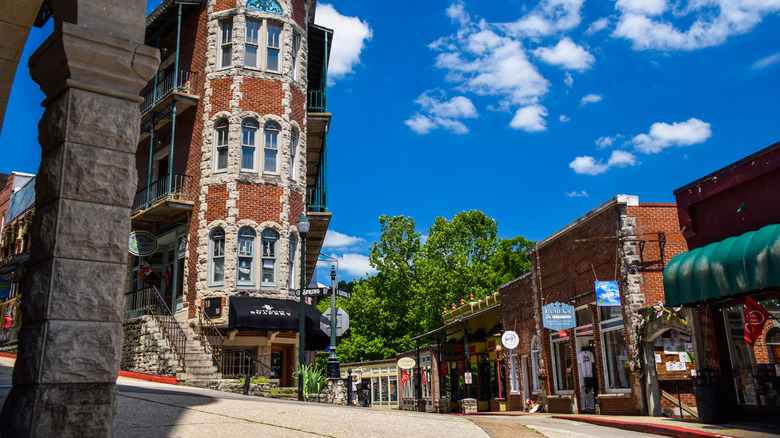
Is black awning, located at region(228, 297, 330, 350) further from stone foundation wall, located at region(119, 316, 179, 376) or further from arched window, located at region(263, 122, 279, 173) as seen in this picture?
arched window, located at region(263, 122, 279, 173)

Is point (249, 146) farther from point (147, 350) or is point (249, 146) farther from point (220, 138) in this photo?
point (147, 350)

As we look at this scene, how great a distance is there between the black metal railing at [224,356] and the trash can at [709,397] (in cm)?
1317

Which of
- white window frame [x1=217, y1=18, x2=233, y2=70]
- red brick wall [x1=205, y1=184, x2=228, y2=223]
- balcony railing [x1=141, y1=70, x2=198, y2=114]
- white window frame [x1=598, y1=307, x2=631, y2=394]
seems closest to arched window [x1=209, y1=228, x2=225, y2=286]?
red brick wall [x1=205, y1=184, x2=228, y2=223]

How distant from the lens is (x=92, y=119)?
205 inches

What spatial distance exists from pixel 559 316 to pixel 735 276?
8219 millimetres

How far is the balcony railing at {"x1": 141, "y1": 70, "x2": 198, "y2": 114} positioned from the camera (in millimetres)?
25047

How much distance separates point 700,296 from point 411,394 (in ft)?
122

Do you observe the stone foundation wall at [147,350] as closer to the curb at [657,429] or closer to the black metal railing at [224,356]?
the black metal railing at [224,356]

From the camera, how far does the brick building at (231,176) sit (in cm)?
2305

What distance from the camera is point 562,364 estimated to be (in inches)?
906

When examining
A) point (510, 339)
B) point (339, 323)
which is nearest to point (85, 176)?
point (339, 323)

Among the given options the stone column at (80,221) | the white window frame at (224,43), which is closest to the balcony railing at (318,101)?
the white window frame at (224,43)

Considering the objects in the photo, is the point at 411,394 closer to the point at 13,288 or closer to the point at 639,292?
the point at 13,288

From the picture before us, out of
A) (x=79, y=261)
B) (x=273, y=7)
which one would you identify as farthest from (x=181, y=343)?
(x=79, y=261)
